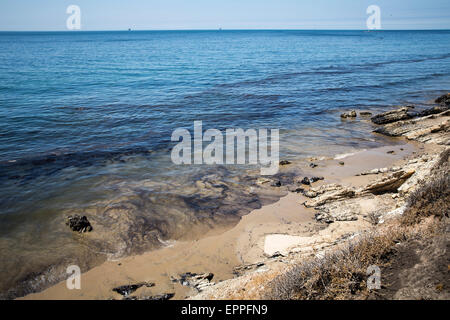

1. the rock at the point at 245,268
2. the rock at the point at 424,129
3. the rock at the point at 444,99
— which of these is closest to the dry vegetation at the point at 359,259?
the rock at the point at 245,268

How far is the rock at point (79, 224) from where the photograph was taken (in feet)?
28.2

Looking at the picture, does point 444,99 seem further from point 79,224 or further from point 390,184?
point 79,224

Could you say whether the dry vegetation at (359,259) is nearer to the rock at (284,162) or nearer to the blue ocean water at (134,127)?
the blue ocean water at (134,127)

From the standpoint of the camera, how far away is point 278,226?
862 cm

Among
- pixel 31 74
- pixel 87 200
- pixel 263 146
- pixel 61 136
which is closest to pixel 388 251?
pixel 87 200

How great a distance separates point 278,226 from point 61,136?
14461 millimetres

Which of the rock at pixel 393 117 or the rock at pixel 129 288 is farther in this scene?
the rock at pixel 393 117

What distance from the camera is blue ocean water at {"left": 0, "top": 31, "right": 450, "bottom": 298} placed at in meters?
9.42

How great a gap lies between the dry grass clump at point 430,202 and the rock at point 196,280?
4.49m

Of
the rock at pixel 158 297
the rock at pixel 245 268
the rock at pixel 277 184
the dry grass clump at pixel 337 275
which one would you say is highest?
the dry grass clump at pixel 337 275

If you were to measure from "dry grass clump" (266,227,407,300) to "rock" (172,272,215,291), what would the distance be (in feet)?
6.62

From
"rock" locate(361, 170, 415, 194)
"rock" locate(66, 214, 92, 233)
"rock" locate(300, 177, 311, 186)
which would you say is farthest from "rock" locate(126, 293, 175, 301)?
"rock" locate(361, 170, 415, 194)

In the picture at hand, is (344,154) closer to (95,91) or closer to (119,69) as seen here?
(95,91)

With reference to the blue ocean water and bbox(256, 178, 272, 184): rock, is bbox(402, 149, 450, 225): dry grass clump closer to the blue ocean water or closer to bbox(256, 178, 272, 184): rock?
bbox(256, 178, 272, 184): rock
